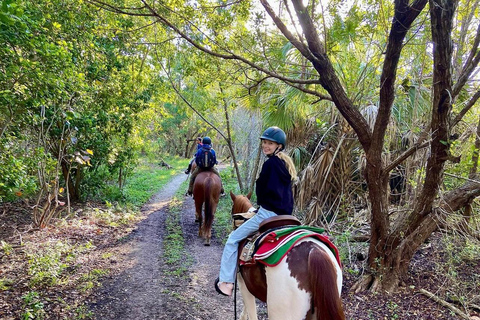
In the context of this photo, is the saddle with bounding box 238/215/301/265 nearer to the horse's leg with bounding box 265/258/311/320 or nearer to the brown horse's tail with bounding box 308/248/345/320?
the horse's leg with bounding box 265/258/311/320

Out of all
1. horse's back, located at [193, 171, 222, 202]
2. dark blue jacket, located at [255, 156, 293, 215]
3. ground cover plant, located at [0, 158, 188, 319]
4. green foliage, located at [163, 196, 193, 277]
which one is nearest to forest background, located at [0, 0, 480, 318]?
ground cover plant, located at [0, 158, 188, 319]

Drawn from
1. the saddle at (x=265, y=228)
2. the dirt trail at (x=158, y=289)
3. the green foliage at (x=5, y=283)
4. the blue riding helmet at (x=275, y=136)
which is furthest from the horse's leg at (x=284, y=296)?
the green foliage at (x=5, y=283)

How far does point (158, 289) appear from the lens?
4457 mm

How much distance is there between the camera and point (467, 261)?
4.54 meters

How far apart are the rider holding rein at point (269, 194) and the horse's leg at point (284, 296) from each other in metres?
0.69

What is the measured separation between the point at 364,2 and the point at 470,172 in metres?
2.94

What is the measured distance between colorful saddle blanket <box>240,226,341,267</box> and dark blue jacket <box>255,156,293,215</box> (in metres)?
0.31

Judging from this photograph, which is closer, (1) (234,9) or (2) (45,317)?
(2) (45,317)

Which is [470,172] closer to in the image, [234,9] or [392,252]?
[392,252]

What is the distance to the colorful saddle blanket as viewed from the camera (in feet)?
8.17

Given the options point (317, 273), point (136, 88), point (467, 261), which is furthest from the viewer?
point (136, 88)

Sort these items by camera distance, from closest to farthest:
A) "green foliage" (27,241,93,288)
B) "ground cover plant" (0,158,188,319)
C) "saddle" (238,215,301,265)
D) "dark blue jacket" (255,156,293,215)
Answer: "saddle" (238,215,301,265), "dark blue jacket" (255,156,293,215), "ground cover plant" (0,158,188,319), "green foliage" (27,241,93,288)

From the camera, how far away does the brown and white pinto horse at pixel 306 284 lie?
2.20 m

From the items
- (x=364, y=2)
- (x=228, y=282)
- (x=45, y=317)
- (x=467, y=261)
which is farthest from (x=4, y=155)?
(x=467, y=261)
